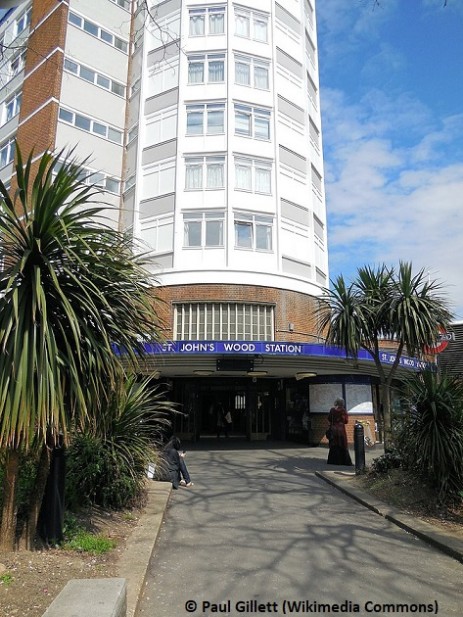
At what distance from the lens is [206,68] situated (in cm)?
2494

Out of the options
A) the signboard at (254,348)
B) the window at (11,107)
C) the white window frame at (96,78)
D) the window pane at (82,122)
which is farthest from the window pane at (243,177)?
the window at (11,107)

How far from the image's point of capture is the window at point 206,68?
2480cm

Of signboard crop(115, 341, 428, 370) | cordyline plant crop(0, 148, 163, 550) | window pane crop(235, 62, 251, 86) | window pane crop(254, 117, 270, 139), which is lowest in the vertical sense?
cordyline plant crop(0, 148, 163, 550)

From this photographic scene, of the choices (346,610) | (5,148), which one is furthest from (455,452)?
(5,148)

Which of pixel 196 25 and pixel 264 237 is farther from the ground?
pixel 196 25

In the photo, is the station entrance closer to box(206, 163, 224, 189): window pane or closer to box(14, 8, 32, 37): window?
box(206, 163, 224, 189): window pane

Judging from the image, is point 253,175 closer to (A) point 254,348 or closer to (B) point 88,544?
(A) point 254,348

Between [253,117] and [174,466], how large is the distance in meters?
19.2

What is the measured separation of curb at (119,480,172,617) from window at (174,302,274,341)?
12027mm

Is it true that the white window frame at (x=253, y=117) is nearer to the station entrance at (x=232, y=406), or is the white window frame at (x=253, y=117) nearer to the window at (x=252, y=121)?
the window at (x=252, y=121)

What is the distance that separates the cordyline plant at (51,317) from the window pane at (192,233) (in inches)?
656

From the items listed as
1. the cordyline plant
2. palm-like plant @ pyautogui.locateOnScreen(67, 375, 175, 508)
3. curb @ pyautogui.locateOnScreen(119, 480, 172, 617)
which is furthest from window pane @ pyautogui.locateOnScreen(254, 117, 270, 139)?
the cordyline plant

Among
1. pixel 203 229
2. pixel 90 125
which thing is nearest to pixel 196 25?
pixel 90 125

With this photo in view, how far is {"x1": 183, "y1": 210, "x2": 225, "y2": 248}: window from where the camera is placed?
73.1 feet
